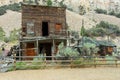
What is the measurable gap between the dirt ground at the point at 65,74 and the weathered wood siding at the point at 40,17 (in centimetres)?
1004

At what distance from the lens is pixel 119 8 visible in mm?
111500

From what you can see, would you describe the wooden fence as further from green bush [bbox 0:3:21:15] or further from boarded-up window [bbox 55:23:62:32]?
green bush [bbox 0:3:21:15]

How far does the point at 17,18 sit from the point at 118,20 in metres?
30.5

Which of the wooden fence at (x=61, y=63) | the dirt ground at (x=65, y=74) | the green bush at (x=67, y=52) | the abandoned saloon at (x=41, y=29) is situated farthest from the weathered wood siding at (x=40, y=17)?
the dirt ground at (x=65, y=74)

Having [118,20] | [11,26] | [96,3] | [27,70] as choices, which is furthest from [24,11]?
[96,3]

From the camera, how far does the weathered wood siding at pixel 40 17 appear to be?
36.2 meters

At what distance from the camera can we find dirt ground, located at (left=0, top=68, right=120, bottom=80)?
2244 centimetres

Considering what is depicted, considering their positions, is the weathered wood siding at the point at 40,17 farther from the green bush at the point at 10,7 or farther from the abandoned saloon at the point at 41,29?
the green bush at the point at 10,7

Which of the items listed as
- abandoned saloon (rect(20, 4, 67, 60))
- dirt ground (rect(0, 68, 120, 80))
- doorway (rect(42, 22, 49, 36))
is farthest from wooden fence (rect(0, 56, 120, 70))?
doorway (rect(42, 22, 49, 36))

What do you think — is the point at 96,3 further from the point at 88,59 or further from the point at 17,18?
the point at 88,59

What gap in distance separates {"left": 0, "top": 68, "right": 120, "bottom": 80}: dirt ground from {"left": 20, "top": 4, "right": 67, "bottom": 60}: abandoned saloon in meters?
7.64

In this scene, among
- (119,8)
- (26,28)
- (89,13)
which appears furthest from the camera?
(119,8)

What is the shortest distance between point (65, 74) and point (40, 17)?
13.7m

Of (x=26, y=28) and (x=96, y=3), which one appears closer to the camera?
(x=26, y=28)
